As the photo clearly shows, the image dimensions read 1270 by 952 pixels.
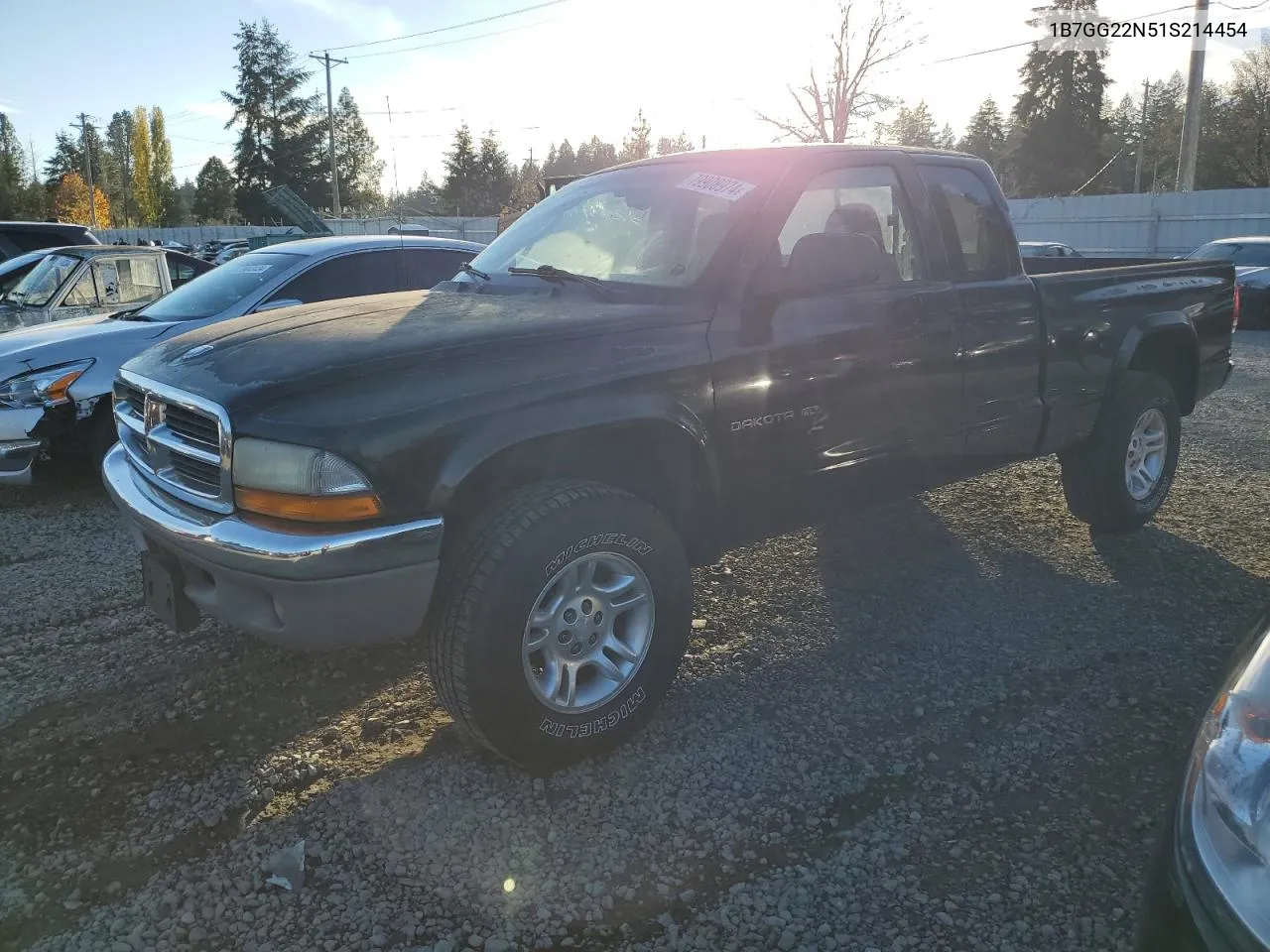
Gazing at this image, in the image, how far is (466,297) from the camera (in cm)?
367

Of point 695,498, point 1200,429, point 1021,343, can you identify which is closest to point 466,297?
point 695,498

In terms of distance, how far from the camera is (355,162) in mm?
77938

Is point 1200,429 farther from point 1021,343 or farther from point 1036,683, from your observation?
point 1036,683

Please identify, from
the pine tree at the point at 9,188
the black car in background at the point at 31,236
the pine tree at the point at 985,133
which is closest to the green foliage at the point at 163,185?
the pine tree at the point at 9,188

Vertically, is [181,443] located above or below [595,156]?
below

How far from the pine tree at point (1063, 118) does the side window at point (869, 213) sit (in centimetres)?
5897

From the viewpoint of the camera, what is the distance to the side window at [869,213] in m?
3.75

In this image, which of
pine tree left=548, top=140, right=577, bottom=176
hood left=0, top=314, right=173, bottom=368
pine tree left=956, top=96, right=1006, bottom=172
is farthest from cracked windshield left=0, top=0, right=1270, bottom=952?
pine tree left=548, top=140, right=577, bottom=176

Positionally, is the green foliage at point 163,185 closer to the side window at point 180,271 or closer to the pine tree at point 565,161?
the pine tree at point 565,161

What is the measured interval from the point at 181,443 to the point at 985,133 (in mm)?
85008

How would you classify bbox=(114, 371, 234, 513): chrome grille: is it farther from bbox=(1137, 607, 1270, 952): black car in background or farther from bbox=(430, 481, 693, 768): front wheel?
bbox=(1137, 607, 1270, 952): black car in background

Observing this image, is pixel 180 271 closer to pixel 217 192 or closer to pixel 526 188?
pixel 526 188

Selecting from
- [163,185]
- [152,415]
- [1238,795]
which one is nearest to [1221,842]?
[1238,795]

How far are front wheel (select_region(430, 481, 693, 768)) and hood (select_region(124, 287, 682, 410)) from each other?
0.54 meters
